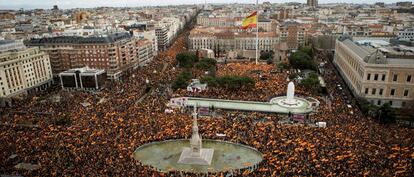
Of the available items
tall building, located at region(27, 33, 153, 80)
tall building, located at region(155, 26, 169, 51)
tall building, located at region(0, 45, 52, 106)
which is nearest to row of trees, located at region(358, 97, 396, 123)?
tall building, located at region(27, 33, 153, 80)

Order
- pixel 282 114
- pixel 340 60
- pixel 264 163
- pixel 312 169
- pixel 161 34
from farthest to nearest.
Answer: pixel 161 34, pixel 340 60, pixel 282 114, pixel 264 163, pixel 312 169

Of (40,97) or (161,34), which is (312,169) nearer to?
(40,97)

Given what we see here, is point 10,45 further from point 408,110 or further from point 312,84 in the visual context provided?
point 408,110

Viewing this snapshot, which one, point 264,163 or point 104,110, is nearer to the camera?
point 264,163

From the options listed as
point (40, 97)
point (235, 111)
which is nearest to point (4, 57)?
point (40, 97)

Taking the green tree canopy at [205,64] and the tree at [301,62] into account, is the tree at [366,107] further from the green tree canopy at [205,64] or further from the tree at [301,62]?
the green tree canopy at [205,64]

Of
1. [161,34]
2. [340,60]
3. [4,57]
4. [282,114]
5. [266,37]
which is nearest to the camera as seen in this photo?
[282,114]
